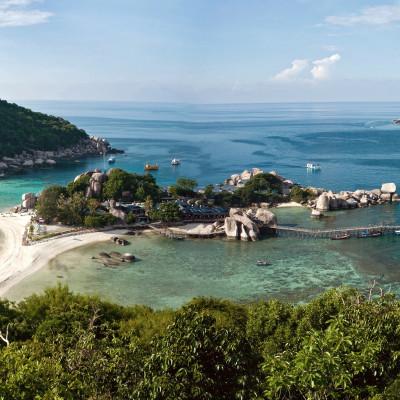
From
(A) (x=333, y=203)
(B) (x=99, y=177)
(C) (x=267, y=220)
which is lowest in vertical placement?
(C) (x=267, y=220)

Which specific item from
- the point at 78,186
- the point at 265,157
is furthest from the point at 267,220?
the point at 265,157

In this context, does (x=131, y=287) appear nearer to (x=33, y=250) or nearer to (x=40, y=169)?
(x=33, y=250)

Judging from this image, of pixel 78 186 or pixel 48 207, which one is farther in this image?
pixel 78 186

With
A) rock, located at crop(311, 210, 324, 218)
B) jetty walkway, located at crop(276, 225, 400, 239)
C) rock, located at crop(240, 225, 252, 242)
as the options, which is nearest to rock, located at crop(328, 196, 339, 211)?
rock, located at crop(311, 210, 324, 218)

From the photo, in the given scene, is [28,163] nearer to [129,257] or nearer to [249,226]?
[129,257]

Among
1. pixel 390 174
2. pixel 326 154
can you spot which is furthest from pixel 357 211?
pixel 326 154

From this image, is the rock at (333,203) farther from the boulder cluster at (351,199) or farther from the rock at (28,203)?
the rock at (28,203)

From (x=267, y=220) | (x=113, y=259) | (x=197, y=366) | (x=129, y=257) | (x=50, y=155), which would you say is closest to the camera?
(x=197, y=366)

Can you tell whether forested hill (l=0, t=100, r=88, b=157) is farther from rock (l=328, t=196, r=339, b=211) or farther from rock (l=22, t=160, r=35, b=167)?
rock (l=328, t=196, r=339, b=211)
